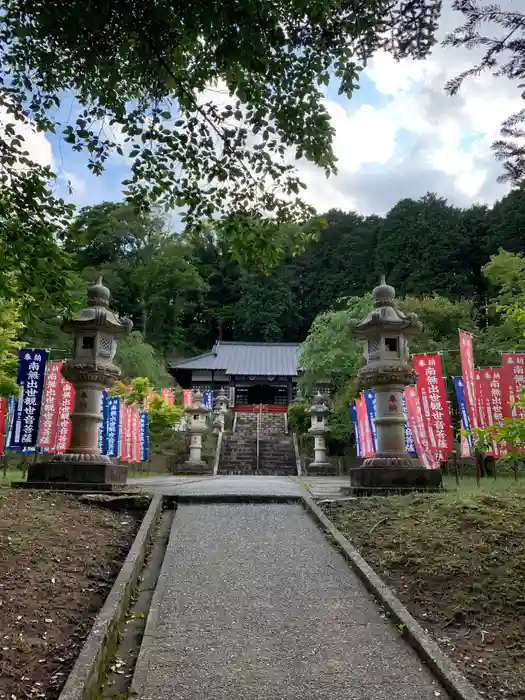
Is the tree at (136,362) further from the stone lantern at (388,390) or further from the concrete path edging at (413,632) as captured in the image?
the concrete path edging at (413,632)

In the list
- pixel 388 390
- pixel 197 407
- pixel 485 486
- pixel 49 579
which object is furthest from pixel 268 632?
pixel 197 407

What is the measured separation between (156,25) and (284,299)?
42602 mm

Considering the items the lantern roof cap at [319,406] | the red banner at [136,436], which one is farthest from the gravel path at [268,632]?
the lantern roof cap at [319,406]

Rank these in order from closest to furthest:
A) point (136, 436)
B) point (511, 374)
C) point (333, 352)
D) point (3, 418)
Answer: point (511, 374)
point (3, 418)
point (136, 436)
point (333, 352)

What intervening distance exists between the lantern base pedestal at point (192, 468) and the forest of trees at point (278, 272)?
6423 millimetres

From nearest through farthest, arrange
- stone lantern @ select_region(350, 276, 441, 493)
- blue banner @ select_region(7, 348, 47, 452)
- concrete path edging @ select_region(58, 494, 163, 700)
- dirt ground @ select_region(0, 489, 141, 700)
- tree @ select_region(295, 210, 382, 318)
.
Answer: concrete path edging @ select_region(58, 494, 163, 700) → dirt ground @ select_region(0, 489, 141, 700) → stone lantern @ select_region(350, 276, 441, 493) → blue banner @ select_region(7, 348, 47, 452) → tree @ select_region(295, 210, 382, 318)

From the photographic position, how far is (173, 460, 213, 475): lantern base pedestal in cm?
2148

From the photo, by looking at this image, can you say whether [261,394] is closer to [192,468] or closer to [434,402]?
[192,468]

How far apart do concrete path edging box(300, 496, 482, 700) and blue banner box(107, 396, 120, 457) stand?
1076cm

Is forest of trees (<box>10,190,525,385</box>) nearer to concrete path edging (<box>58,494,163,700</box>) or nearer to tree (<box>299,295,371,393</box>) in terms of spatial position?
tree (<box>299,295,371,393</box>)

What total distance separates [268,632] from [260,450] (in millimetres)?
21528

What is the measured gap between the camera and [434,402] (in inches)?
492

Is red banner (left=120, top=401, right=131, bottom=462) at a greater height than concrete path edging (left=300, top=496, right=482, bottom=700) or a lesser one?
greater

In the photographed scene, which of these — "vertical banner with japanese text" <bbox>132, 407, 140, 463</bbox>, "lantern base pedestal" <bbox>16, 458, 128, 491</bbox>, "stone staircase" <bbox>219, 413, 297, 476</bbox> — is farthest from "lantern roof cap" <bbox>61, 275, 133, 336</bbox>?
"stone staircase" <bbox>219, 413, 297, 476</bbox>
